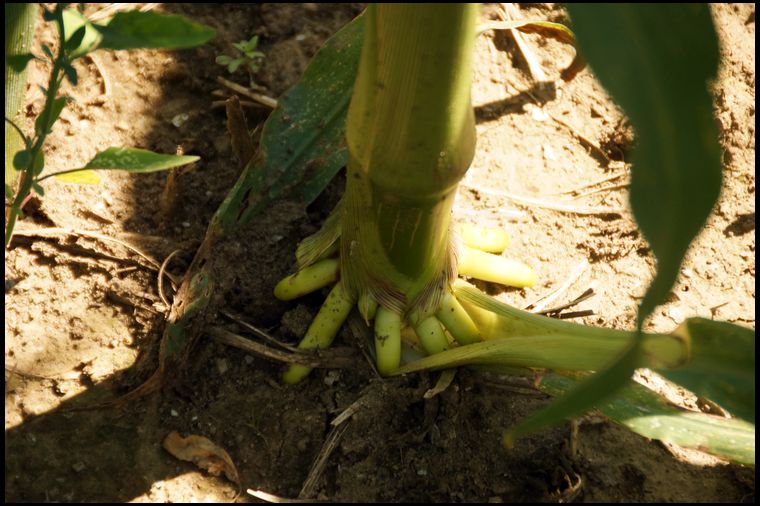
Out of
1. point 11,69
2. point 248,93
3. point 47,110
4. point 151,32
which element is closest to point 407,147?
point 151,32

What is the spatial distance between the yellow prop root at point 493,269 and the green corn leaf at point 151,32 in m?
0.61

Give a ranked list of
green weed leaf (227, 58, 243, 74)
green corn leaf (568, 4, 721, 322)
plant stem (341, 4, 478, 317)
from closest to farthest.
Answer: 1. green corn leaf (568, 4, 721, 322)
2. plant stem (341, 4, 478, 317)
3. green weed leaf (227, 58, 243, 74)

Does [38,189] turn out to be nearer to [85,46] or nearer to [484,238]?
[85,46]

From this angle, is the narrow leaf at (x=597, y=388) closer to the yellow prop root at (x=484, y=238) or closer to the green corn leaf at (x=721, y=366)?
the green corn leaf at (x=721, y=366)

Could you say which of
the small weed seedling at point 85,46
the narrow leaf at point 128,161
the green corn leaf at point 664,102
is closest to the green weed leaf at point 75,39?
the small weed seedling at point 85,46

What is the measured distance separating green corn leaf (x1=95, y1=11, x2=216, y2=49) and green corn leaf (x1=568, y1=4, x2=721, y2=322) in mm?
423

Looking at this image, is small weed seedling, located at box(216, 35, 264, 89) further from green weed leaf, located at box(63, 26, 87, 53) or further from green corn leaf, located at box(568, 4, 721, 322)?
green corn leaf, located at box(568, 4, 721, 322)

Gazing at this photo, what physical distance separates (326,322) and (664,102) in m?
0.72

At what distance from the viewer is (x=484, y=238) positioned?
1.33 meters

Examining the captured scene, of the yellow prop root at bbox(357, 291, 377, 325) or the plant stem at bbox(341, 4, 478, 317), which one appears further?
the yellow prop root at bbox(357, 291, 377, 325)

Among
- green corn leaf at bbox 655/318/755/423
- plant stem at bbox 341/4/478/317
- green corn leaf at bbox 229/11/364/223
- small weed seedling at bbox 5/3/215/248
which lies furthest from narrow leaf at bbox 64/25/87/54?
green corn leaf at bbox 655/318/755/423

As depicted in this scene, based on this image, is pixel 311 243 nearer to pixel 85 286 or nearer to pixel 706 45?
pixel 85 286

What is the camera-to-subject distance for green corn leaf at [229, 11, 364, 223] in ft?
4.29

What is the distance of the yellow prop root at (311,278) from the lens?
120 centimetres
